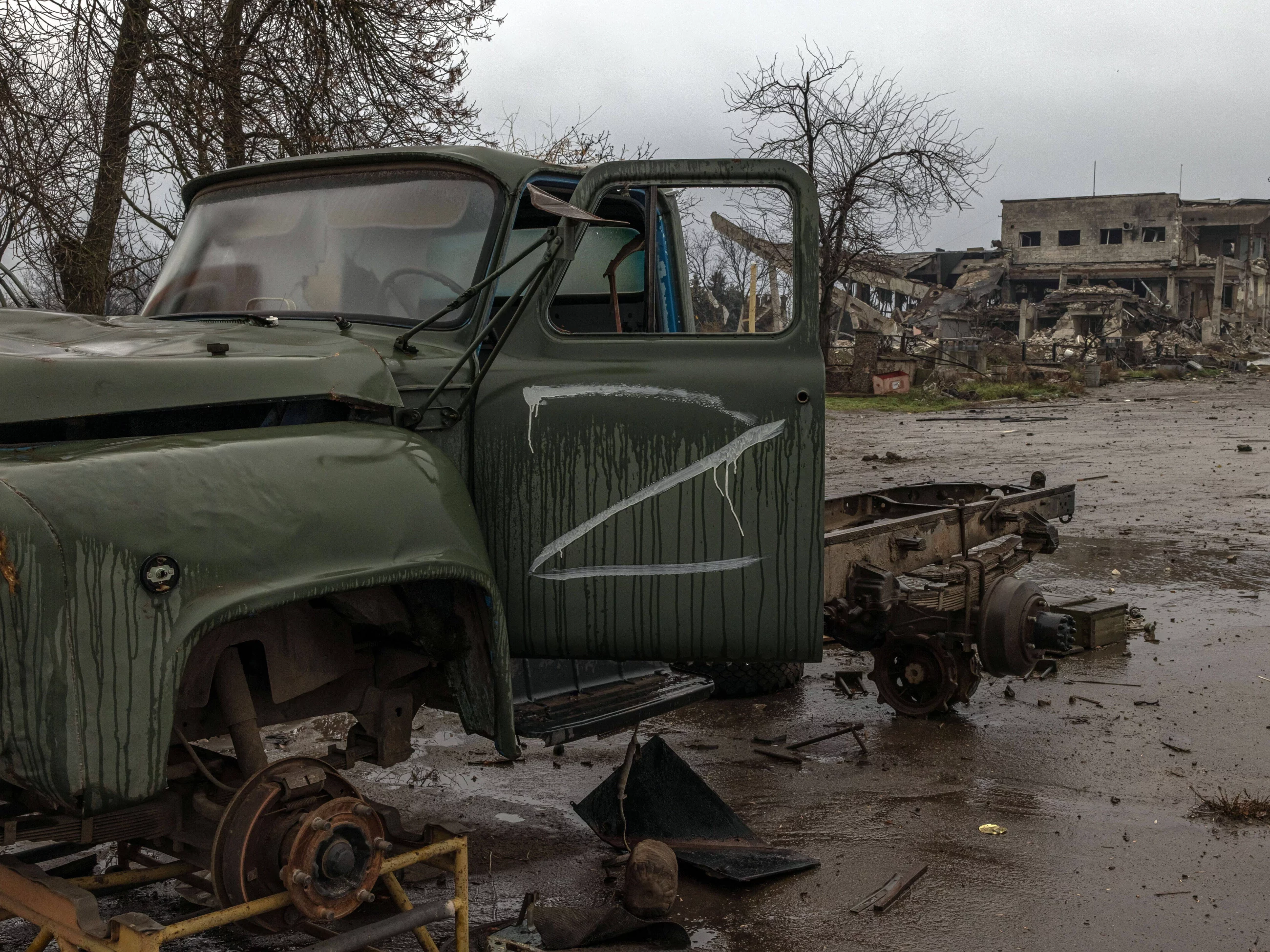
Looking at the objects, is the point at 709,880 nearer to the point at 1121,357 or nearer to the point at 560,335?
the point at 560,335

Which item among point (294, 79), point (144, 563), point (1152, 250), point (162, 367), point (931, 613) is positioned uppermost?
point (1152, 250)

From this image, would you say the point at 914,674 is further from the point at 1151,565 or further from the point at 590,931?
the point at 1151,565

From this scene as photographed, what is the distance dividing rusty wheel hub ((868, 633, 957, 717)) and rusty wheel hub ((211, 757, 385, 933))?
3.42m

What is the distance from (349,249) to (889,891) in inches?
104

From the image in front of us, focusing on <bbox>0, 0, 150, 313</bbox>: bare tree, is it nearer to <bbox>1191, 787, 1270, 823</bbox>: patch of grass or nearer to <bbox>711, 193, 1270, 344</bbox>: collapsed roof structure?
<bbox>1191, 787, 1270, 823</bbox>: patch of grass

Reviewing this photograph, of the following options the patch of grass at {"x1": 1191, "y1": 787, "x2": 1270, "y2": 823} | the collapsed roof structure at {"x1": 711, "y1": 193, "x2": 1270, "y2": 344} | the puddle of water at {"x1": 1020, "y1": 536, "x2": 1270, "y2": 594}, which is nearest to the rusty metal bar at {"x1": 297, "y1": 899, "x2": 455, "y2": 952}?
the patch of grass at {"x1": 1191, "y1": 787, "x2": 1270, "y2": 823}

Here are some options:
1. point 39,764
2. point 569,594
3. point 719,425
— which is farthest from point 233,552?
point 719,425

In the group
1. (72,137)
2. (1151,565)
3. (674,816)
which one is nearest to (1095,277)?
(1151,565)

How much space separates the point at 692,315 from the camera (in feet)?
16.3

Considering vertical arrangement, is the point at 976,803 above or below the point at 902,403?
below

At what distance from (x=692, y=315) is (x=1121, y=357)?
3865 centimetres

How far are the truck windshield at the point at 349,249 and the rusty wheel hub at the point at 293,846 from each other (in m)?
1.46

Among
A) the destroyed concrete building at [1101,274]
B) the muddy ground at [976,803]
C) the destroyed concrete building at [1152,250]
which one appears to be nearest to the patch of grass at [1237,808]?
the muddy ground at [976,803]

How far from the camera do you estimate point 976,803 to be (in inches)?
183
